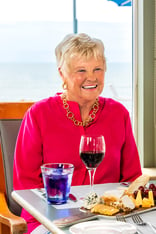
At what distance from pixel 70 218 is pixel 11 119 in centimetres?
96

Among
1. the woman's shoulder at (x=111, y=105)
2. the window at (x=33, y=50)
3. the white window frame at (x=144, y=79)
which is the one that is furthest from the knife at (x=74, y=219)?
the window at (x=33, y=50)

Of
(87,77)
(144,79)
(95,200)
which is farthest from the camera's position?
(144,79)

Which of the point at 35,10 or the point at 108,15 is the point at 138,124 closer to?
the point at 108,15

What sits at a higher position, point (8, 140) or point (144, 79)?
point (8, 140)

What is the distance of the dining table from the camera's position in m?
1.43

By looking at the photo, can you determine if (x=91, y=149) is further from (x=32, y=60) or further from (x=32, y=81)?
(x=32, y=81)

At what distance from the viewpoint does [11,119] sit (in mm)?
2361

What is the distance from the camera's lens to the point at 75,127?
2.12 m

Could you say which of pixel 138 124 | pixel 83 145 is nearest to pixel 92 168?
pixel 83 145

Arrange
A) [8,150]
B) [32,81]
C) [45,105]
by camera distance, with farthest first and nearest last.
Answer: [32,81] < [8,150] < [45,105]

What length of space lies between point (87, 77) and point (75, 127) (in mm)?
208

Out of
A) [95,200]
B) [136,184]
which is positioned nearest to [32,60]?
[136,184]

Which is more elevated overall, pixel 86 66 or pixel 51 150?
pixel 86 66

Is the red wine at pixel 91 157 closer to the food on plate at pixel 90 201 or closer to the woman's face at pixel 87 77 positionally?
the food on plate at pixel 90 201
